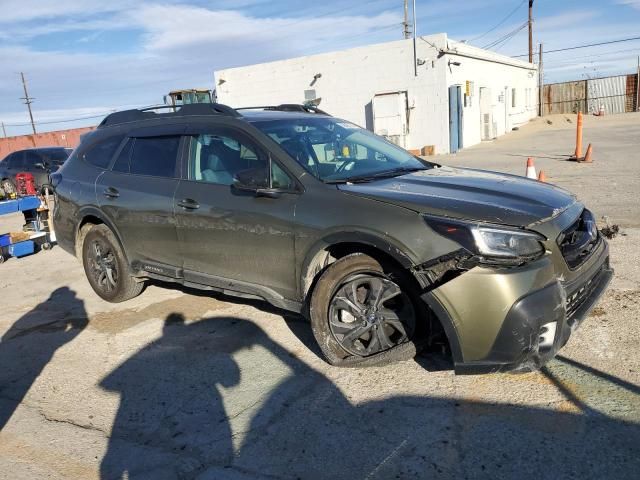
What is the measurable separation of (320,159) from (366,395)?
5.86 ft

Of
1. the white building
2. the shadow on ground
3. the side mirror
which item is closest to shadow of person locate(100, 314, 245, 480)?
the shadow on ground

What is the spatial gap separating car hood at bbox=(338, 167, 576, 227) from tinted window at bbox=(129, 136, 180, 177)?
5.85 ft

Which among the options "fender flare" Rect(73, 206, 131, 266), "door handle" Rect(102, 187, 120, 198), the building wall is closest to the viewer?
"door handle" Rect(102, 187, 120, 198)

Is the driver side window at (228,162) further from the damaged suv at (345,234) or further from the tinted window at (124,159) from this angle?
the tinted window at (124,159)

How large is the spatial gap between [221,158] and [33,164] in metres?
14.5

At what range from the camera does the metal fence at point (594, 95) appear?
40906 millimetres

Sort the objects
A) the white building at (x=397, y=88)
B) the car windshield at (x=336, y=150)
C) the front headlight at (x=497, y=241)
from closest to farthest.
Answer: the front headlight at (x=497, y=241) → the car windshield at (x=336, y=150) → the white building at (x=397, y=88)

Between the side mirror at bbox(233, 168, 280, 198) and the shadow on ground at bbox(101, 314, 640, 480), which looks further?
the side mirror at bbox(233, 168, 280, 198)

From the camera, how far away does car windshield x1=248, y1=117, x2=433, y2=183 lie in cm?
400

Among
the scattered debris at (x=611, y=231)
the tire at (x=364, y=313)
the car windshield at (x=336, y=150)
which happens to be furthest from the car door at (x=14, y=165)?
the scattered debris at (x=611, y=231)

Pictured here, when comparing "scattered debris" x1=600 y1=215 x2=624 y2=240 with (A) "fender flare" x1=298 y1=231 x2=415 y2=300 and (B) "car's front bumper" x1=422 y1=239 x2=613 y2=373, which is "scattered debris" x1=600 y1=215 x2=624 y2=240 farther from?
(A) "fender flare" x1=298 y1=231 x2=415 y2=300

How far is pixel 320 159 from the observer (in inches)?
162

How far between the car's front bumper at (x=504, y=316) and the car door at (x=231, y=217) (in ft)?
4.11

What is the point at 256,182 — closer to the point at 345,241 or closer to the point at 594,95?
the point at 345,241
